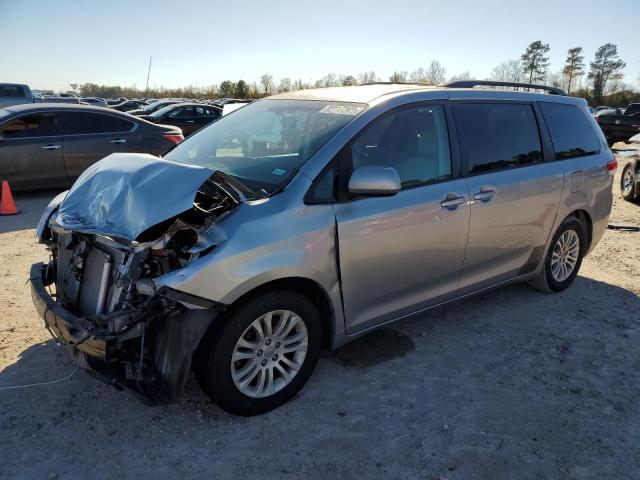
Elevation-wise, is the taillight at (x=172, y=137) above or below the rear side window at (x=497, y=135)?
below

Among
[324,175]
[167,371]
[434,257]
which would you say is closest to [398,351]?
[434,257]

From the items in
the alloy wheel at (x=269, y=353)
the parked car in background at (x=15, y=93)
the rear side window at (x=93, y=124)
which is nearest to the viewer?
Answer: the alloy wheel at (x=269, y=353)

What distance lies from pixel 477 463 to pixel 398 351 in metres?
1.25

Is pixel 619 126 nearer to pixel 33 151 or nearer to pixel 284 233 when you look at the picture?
pixel 33 151

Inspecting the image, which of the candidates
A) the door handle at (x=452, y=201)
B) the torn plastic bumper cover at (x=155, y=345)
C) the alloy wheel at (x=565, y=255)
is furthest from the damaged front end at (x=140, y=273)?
the alloy wheel at (x=565, y=255)

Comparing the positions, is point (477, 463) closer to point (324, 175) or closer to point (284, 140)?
point (324, 175)

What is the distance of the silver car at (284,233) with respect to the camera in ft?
9.02

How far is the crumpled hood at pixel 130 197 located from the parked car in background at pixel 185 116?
1435 centimetres

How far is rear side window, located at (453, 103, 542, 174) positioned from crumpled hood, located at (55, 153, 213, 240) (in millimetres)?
2085

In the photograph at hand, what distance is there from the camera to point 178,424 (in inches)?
119

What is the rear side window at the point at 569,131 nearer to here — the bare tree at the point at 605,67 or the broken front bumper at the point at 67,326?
the broken front bumper at the point at 67,326

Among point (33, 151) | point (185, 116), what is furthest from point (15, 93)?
point (33, 151)

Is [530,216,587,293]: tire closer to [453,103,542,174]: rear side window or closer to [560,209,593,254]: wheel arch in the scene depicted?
[560,209,593,254]: wheel arch

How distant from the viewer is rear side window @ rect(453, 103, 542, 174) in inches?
157
